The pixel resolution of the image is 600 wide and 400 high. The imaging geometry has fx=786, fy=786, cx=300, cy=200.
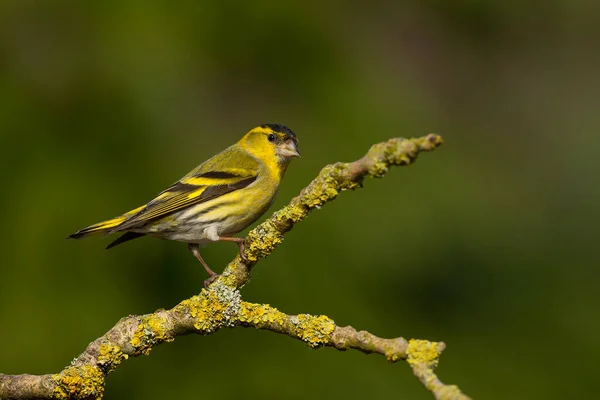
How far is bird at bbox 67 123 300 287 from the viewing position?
148 inches

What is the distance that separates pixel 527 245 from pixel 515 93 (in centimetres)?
348

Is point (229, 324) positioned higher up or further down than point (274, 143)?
further down

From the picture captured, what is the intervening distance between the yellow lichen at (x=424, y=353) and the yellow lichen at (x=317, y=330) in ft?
1.37

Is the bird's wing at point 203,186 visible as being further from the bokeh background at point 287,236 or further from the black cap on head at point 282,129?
the bokeh background at point 287,236

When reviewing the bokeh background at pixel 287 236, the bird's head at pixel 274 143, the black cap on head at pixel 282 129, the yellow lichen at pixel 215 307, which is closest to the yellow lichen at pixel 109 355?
the yellow lichen at pixel 215 307

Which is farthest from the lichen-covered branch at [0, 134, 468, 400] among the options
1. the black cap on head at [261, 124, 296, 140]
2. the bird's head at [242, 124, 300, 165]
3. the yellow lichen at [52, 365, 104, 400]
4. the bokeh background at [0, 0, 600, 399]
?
the black cap on head at [261, 124, 296, 140]

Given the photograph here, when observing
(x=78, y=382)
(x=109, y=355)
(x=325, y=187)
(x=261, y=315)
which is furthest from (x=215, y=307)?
(x=325, y=187)

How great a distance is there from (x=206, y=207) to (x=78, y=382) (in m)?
1.31

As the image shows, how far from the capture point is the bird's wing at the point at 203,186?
148 inches

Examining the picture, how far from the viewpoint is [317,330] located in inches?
97.7

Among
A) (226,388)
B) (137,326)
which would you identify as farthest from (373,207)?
(137,326)

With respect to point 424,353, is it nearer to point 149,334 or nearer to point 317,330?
point 317,330

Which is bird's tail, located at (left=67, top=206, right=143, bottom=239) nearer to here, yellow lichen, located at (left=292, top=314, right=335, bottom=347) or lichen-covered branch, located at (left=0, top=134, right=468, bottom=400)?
lichen-covered branch, located at (left=0, top=134, right=468, bottom=400)

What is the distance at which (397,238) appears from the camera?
4.87 m
